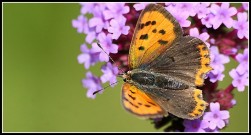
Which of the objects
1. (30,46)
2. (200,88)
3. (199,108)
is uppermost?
(30,46)

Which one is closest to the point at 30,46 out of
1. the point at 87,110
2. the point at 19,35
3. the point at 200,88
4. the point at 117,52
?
the point at 19,35

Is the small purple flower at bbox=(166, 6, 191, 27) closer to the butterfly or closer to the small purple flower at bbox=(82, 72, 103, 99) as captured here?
the butterfly

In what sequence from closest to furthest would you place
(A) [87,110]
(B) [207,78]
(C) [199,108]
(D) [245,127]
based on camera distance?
1. (C) [199,108]
2. (B) [207,78]
3. (D) [245,127]
4. (A) [87,110]

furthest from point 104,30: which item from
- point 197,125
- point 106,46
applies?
point 197,125

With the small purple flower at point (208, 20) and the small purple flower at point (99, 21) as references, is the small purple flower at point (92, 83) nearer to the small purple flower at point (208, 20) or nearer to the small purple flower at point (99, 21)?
the small purple flower at point (99, 21)

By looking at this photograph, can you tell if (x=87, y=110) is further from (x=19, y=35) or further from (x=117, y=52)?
(x=117, y=52)

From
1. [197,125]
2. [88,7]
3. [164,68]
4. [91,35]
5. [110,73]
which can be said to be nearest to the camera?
[164,68]

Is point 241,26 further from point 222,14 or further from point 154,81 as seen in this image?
point 154,81
